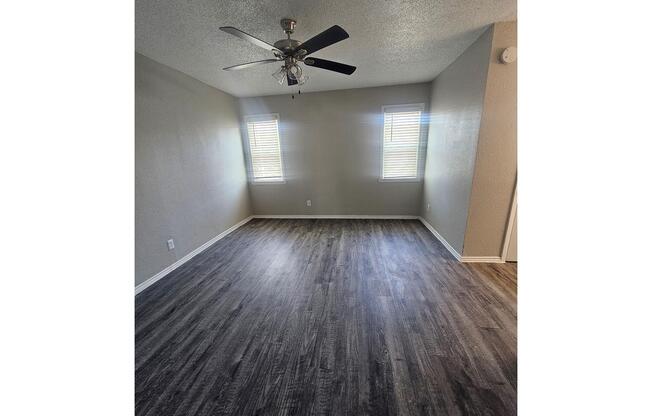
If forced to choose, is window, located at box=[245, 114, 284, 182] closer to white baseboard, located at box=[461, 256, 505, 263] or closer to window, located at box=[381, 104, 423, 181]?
window, located at box=[381, 104, 423, 181]

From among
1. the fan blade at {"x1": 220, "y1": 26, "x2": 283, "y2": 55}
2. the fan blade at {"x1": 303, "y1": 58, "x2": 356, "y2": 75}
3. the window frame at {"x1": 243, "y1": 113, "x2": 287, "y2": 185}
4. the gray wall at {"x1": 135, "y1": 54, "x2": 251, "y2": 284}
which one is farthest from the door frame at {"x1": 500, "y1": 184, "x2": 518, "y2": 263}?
the gray wall at {"x1": 135, "y1": 54, "x2": 251, "y2": 284}

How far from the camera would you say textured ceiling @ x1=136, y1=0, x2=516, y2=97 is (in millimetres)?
1612

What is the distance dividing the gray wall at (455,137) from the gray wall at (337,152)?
0.54 m

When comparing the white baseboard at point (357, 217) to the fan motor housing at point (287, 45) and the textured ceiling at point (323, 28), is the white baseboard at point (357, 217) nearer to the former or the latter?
the textured ceiling at point (323, 28)

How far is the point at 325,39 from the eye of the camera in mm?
1578

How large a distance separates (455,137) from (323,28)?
199cm

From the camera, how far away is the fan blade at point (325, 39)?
4.77ft

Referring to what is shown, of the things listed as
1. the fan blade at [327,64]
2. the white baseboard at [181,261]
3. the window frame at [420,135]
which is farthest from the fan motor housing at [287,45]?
the white baseboard at [181,261]

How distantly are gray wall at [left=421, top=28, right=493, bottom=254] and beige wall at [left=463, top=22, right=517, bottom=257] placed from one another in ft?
0.18

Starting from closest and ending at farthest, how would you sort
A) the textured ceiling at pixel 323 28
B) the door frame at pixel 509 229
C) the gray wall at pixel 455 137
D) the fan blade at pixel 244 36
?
the fan blade at pixel 244 36 → the textured ceiling at pixel 323 28 → the gray wall at pixel 455 137 → the door frame at pixel 509 229

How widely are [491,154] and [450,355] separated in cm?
197
